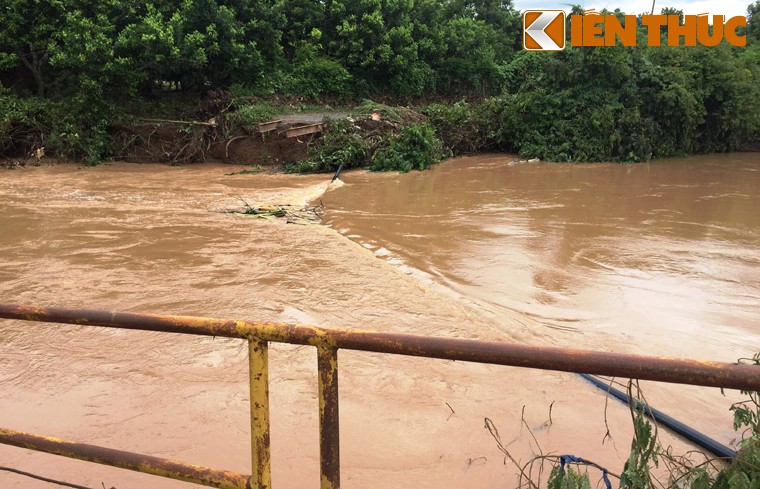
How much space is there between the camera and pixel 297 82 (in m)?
19.0

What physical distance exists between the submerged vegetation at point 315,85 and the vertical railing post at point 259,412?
13861 millimetres

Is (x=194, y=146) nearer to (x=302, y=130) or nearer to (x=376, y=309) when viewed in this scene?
(x=302, y=130)

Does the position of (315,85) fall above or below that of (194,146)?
above

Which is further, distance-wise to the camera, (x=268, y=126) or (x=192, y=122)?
(x=192, y=122)

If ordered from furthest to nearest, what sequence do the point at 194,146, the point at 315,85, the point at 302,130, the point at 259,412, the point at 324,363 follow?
the point at 315,85 < the point at 194,146 < the point at 302,130 < the point at 259,412 < the point at 324,363

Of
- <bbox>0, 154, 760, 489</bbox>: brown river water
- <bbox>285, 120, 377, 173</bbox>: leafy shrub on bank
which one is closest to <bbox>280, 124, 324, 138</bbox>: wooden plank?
<bbox>285, 120, 377, 173</bbox>: leafy shrub on bank

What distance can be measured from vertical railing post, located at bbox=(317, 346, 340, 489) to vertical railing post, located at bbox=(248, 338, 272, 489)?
17 centimetres

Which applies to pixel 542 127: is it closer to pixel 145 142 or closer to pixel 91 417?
pixel 145 142

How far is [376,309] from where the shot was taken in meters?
5.48

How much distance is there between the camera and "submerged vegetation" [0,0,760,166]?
15727 mm

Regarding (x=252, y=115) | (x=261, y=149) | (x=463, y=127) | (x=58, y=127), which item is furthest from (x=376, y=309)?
(x=58, y=127)

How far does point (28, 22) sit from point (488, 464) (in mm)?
17760

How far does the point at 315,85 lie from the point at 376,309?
1513 cm

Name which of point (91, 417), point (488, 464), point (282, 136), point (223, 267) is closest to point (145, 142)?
point (282, 136)
